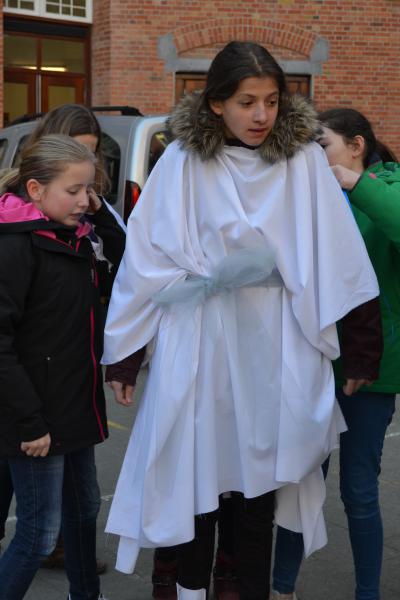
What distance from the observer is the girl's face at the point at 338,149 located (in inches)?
131

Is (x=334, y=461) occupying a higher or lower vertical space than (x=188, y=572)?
lower

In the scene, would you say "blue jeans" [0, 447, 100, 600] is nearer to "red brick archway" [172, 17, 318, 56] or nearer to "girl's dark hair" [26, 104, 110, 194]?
"girl's dark hair" [26, 104, 110, 194]

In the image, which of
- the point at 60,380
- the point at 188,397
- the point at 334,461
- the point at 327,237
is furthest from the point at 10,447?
the point at 334,461

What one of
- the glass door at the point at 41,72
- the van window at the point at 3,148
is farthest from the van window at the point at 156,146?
the glass door at the point at 41,72

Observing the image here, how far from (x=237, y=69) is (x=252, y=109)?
13 centimetres

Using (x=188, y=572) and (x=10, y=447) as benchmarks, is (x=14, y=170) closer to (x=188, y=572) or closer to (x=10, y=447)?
(x=10, y=447)

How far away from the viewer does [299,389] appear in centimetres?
295

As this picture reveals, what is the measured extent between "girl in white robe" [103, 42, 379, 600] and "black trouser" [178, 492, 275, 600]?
10 cm

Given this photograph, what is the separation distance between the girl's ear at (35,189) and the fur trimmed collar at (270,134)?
0.47m

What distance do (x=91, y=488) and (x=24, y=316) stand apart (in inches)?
28.1

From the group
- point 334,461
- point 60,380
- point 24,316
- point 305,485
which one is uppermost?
point 24,316

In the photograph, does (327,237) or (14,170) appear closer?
(327,237)

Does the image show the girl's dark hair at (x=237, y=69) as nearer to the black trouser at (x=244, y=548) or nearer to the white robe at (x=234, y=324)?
the white robe at (x=234, y=324)

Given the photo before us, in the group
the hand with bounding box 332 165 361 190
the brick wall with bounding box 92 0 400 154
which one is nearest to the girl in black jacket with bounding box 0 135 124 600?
the hand with bounding box 332 165 361 190
